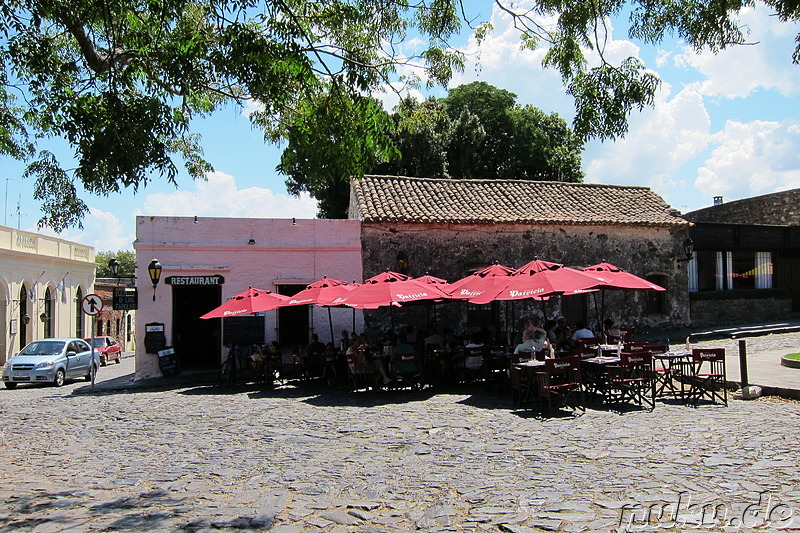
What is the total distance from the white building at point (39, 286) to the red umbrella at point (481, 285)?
20302mm

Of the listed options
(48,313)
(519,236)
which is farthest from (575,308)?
(48,313)

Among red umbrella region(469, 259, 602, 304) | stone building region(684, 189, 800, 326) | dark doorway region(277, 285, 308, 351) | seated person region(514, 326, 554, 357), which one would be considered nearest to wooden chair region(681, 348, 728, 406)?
red umbrella region(469, 259, 602, 304)

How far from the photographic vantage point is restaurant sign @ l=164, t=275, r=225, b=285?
16.5 m

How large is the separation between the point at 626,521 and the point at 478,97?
28.0 meters

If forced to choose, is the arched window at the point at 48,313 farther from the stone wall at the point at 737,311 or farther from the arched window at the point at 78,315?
the stone wall at the point at 737,311

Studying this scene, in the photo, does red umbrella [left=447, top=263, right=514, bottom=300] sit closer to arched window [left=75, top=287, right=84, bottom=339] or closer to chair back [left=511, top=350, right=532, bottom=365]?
chair back [left=511, top=350, right=532, bottom=365]

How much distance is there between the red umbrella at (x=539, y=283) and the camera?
10.9 meters

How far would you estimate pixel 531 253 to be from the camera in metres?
18.8

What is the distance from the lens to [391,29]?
8.71 metres

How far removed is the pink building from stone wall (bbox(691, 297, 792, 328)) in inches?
465

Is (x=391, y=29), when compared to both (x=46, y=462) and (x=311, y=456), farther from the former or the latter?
(x=46, y=462)

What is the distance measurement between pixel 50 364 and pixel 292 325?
690 cm

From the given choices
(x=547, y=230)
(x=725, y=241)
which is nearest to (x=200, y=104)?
(x=547, y=230)

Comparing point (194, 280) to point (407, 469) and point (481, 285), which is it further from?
point (407, 469)
